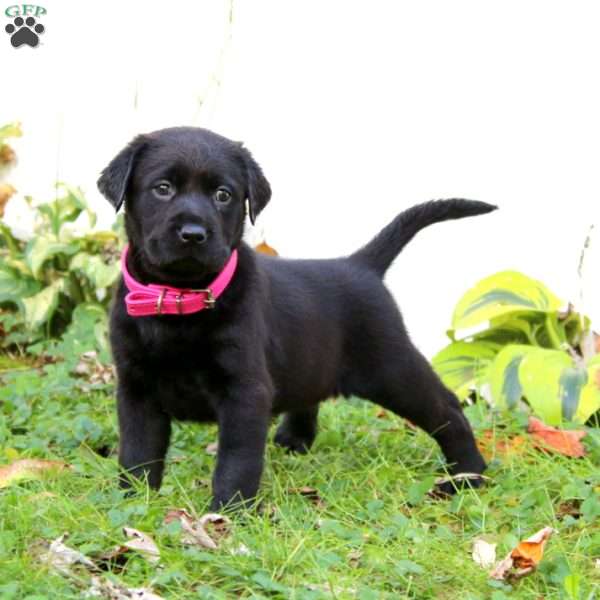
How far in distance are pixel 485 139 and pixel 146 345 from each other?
2.50 meters

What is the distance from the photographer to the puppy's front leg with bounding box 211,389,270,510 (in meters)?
3.32

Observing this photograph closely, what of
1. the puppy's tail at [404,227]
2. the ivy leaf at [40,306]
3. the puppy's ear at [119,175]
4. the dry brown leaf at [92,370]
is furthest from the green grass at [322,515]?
the ivy leaf at [40,306]

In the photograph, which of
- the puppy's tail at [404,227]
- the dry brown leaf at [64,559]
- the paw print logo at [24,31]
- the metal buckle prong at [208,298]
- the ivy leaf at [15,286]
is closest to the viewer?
the dry brown leaf at [64,559]

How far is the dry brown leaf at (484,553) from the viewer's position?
3.10 metres

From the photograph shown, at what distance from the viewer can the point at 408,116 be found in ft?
18.1

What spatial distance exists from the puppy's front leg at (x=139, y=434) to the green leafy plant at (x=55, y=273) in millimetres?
2169

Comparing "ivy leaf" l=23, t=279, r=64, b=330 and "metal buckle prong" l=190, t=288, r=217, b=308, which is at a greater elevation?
"metal buckle prong" l=190, t=288, r=217, b=308

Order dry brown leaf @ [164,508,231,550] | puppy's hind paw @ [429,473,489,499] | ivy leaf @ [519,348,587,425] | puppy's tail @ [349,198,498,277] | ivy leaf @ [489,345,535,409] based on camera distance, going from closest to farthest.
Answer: dry brown leaf @ [164,508,231,550], puppy's hind paw @ [429,473,489,499], puppy's tail @ [349,198,498,277], ivy leaf @ [519,348,587,425], ivy leaf @ [489,345,535,409]

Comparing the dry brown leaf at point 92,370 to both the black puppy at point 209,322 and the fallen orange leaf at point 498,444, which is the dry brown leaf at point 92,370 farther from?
the fallen orange leaf at point 498,444

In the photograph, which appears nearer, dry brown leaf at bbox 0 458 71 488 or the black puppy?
the black puppy

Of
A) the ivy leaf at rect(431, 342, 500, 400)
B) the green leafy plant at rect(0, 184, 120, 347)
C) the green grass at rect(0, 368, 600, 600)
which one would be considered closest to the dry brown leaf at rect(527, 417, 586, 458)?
the green grass at rect(0, 368, 600, 600)

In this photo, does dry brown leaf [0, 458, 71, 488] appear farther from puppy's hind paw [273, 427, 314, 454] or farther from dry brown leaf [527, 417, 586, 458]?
dry brown leaf [527, 417, 586, 458]

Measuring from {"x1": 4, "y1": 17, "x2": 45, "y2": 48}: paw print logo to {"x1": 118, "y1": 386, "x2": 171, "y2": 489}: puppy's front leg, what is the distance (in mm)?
3359

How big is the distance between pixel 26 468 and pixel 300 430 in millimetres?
1019
